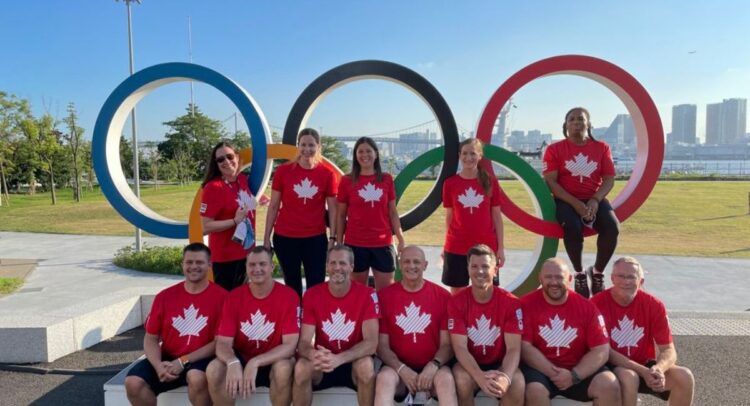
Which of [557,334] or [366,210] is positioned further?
[366,210]

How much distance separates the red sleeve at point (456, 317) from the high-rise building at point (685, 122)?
459 feet

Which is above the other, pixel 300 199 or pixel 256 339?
pixel 300 199

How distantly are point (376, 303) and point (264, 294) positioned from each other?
0.75 meters

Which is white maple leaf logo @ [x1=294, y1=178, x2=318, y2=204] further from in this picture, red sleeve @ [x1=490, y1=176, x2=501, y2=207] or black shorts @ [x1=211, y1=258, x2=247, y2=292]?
red sleeve @ [x1=490, y1=176, x2=501, y2=207]

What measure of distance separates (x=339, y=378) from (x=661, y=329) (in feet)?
6.98

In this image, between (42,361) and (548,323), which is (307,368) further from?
(42,361)

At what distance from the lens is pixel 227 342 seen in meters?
3.21

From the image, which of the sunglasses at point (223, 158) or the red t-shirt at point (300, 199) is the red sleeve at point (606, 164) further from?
the sunglasses at point (223, 158)

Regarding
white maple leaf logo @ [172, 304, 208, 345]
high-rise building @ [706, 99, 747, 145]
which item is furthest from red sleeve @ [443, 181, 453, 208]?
high-rise building @ [706, 99, 747, 145]

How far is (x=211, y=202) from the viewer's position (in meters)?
4.05

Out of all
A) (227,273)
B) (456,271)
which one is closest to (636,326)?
(456,271)

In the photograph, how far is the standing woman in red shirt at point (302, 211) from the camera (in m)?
4.08

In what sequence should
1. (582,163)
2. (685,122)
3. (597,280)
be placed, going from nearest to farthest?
(582,163)
(597,280)
(685,122)

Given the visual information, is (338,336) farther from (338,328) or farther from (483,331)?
(483,331)
